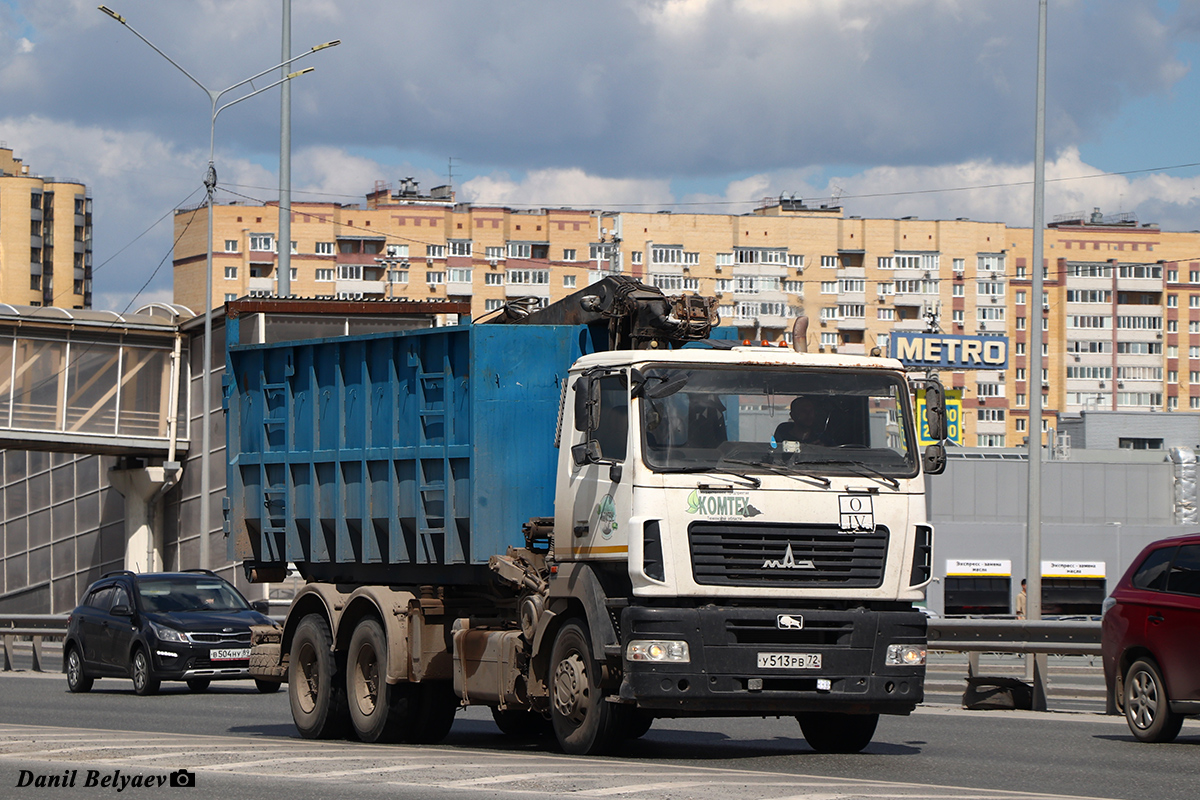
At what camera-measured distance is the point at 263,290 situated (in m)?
119

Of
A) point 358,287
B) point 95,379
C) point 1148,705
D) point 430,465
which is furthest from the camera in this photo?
point 358,287

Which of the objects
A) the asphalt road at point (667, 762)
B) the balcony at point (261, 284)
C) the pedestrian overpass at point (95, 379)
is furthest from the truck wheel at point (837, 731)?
the balcony at point (261, 284)

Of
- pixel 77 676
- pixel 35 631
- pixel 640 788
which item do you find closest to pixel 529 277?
pixel 35 631

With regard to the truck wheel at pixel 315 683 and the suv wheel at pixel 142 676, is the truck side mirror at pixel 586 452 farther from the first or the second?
the suv wheel at pixel 142 676

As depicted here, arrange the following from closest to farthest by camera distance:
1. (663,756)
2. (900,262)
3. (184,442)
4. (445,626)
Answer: (663,756), (445,626), (184,442), (900,262)

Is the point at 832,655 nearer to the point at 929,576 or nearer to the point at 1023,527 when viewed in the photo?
the point at 929,576

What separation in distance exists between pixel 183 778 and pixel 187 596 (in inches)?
541

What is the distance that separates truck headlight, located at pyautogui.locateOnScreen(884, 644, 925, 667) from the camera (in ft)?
36.8

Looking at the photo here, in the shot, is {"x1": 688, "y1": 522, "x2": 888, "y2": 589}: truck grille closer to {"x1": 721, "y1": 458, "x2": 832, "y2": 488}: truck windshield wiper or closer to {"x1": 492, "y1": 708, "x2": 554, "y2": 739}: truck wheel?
{"x1": 721, "y1": 458, "x2": 832, "y2": 488}: truck windshield wiper

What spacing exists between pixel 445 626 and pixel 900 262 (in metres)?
117

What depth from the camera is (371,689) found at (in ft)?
45.4

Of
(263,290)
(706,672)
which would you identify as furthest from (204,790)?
(263,290)

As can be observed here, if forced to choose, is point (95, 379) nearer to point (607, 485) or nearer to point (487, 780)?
point (607, 485)

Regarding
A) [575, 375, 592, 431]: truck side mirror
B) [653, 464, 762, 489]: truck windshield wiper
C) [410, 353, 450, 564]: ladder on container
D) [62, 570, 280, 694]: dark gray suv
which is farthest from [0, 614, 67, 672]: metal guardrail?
[653, 464, 762, 489]: truck windshield wiper
